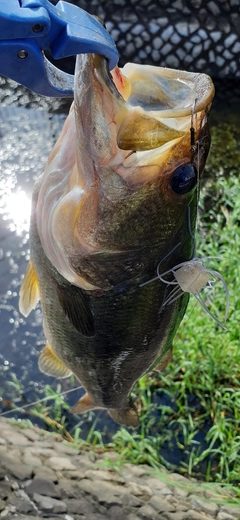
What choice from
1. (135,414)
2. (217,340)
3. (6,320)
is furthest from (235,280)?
(135,414)

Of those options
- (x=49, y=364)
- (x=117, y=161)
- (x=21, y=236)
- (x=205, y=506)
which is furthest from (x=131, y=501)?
(x=21, y=236)

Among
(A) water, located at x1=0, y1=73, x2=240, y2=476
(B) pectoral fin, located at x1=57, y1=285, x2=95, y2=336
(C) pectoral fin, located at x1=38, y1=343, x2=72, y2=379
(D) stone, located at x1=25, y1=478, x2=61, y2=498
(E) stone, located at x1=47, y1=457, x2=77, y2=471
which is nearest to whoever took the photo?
(B) pectoral fin, located at x1=57, y1=285, x2=95, y2=336

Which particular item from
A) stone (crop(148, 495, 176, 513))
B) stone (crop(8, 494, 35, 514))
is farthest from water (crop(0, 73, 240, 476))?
stone (crop(8, 494, 35, 514))

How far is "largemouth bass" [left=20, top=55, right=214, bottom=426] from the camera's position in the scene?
1459 mm

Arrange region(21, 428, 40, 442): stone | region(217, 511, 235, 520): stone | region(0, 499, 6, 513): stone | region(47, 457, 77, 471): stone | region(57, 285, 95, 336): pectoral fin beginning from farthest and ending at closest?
1. region(21, 428, 40, 442): stone
2. region(47, 457, 77, 471): stone
3. region(217, 511, 235, 520): stone
4. region(0, 499, 6, 513): stone
5. region(57, 285, 95, 336): pectoral fin

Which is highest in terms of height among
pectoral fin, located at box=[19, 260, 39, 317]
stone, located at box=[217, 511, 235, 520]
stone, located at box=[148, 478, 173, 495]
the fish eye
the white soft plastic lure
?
the fish eye

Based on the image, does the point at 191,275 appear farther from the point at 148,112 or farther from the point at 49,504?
the point at 49,504

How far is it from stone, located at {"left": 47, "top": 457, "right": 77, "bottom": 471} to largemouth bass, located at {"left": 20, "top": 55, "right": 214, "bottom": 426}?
191 cm

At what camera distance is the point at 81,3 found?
31.0 feet

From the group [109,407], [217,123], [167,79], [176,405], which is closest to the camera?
[167,79]

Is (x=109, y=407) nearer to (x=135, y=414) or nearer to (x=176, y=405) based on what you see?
(x=135, y=414)

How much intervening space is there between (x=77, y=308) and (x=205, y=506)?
2451mm

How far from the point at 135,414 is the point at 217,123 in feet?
22.9

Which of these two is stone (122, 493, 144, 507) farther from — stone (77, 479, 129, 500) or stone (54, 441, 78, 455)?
stone (54, 441, 78, 455)
